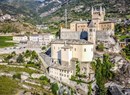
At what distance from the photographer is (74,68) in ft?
253

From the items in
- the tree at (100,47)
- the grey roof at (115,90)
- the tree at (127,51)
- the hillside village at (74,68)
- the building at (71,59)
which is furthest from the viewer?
the tree at (127,51)

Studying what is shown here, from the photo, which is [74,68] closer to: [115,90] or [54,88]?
[54,88]

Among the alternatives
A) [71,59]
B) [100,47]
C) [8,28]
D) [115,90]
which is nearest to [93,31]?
[100,47]

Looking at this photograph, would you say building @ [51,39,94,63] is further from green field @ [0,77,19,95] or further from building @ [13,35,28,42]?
building @ [13,35,28,42]

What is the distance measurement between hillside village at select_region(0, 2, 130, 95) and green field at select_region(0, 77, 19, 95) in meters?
1.38

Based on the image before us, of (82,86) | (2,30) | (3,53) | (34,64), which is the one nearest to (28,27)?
(2,30)

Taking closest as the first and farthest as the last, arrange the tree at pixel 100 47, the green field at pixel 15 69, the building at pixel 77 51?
1. the green field at pixel 15 69
2. the building at pixel 77 51
3. the tree at pixel 100 47

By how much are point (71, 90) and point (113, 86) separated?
10716mm

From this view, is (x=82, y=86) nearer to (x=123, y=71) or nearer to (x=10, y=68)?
(x=123, y=71)

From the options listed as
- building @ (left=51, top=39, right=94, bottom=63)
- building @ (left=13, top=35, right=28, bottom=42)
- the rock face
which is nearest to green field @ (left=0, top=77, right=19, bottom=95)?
the rock face

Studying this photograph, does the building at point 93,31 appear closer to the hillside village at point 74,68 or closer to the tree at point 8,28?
A: the hillside village at point 74,68

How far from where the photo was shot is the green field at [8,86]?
63.7m

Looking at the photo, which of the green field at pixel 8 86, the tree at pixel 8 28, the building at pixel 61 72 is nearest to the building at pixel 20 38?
the tree at pixel 8 28

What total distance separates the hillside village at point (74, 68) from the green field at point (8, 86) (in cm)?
138
